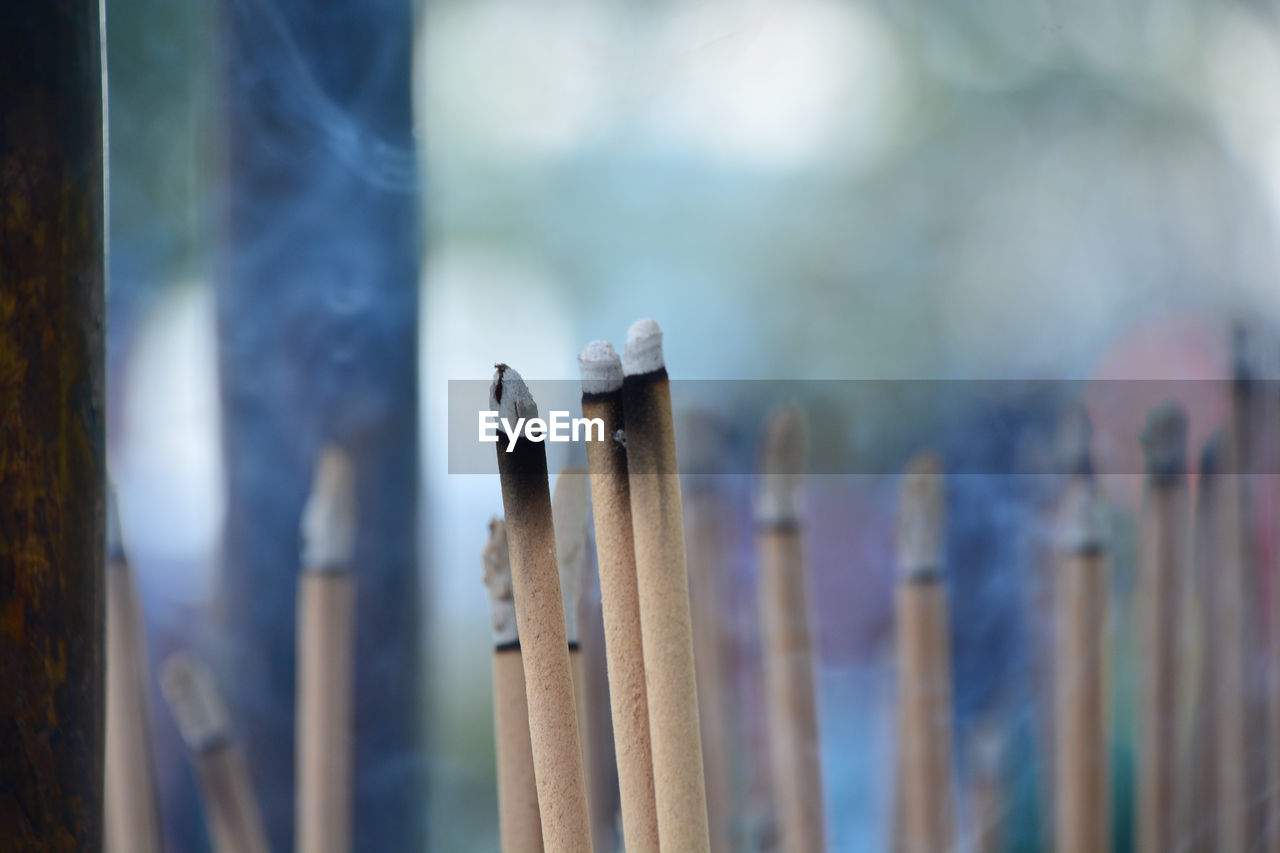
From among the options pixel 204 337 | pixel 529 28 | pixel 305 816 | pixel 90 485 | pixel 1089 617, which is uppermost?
pixel 529 28

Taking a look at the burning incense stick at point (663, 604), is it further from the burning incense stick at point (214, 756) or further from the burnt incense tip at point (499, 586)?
the burning incense stick at point (214, 756)

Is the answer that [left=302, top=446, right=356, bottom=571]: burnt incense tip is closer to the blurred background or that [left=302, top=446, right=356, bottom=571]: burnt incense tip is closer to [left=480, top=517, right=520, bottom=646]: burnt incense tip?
the blurred background

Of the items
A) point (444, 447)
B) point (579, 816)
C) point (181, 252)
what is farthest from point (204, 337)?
point (579, 816)

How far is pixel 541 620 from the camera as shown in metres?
0.37

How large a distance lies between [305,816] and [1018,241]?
794mm

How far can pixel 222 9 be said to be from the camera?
95 cm

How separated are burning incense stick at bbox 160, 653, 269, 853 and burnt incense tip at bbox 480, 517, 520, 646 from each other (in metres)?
0.49

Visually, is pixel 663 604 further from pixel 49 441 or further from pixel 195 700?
pixel 195 700

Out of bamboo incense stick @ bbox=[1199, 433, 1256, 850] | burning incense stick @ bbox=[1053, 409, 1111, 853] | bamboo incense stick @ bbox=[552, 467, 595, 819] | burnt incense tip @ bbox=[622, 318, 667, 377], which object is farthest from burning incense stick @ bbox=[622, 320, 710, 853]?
bamboo incense stick @ bbox=[1199, 433, 1256, 850]

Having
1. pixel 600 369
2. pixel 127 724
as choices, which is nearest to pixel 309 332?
pixel 127 724

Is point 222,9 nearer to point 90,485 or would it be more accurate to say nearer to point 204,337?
point 204,337

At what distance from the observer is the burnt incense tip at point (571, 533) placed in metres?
0.55

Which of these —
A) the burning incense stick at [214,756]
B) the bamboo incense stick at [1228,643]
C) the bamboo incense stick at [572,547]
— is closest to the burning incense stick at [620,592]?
the bamboo incense stick at [572,547]

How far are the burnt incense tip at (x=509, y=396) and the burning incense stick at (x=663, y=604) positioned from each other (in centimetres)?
4
